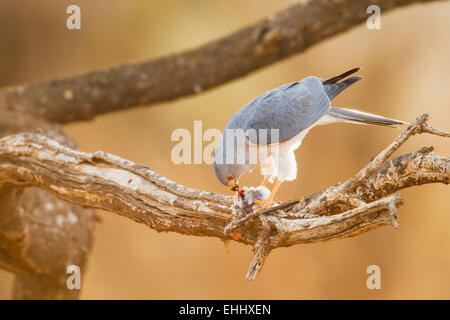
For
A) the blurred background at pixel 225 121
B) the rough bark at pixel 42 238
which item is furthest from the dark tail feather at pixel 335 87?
the blurred background at pixel 225 121

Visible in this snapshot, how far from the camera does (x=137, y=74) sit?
14.2 ft

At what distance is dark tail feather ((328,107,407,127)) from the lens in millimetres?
2698

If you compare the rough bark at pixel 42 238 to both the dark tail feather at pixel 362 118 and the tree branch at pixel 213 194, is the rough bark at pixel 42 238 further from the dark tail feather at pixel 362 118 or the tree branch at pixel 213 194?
the dark tail feather at pixel 362 118

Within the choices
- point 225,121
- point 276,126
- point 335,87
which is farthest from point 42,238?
point 225,121

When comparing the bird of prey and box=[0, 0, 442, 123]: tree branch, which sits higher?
box=[0, 0, 442, 123]: tree branch

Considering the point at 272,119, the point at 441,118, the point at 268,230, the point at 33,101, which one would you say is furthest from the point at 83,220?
the point at 441,118

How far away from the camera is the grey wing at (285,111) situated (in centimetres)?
279

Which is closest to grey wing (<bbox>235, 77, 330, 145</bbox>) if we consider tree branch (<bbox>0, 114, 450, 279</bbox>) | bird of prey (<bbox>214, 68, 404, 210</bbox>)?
bird of prey (<bbox>214, 68, 404, 210</bbox>)

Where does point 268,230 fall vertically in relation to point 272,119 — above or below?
below

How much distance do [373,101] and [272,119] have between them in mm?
3875

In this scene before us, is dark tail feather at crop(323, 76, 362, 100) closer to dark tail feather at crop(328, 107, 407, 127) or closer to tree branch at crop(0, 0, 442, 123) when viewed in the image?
dark tail feather at crop(328, 107, 407, 127)

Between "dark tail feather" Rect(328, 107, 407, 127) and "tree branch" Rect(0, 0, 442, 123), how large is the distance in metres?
1.40

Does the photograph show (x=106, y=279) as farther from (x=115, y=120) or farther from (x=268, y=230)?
(x=268, y=230)

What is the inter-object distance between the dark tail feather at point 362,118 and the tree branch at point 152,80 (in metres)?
1.40
